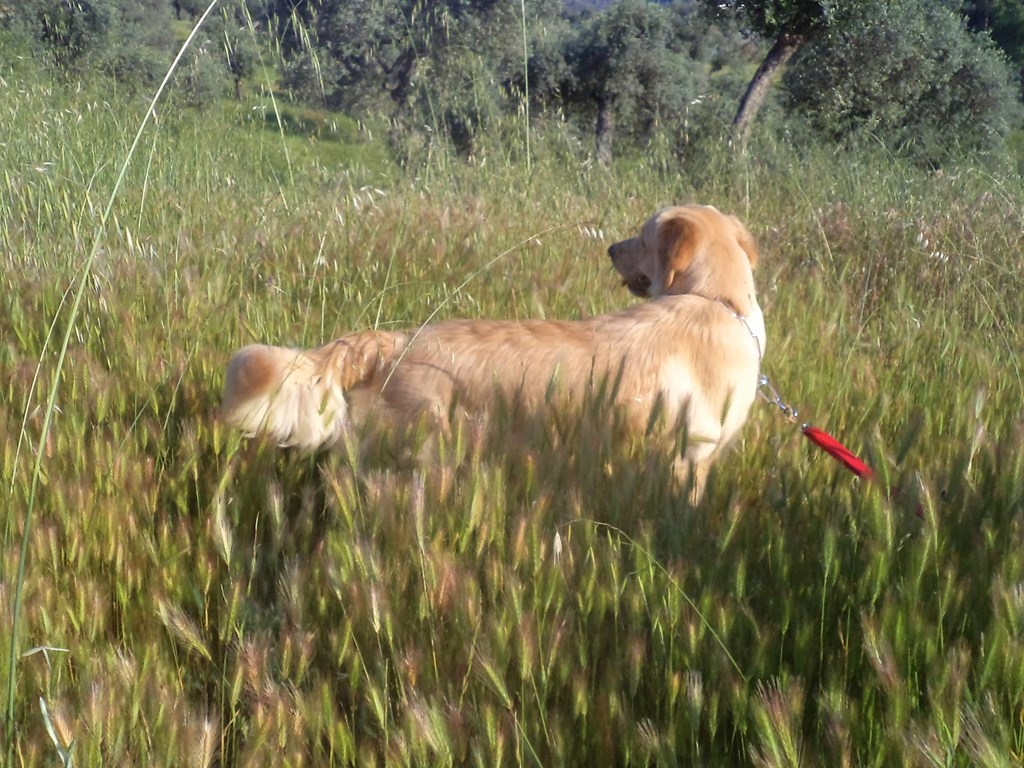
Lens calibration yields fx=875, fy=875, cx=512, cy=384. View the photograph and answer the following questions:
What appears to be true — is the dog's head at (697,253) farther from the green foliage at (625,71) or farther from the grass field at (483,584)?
the green foliage at (625,71)

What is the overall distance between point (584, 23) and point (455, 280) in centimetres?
1856

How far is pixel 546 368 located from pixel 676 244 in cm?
106

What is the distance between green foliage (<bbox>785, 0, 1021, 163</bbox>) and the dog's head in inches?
382

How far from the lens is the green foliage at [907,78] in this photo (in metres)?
14.3

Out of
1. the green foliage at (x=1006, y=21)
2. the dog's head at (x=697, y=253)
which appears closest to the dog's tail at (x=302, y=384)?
the dog's head at (x=697, y=253)

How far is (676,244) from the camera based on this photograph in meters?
3.18

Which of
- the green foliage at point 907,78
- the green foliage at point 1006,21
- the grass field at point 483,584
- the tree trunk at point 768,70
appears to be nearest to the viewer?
the grass field at point 483,584

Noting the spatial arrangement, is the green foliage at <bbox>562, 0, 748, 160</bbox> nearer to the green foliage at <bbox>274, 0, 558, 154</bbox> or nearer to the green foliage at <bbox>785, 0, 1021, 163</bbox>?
the green foliage at <bbox>274, 0, 558, 154</bbox>

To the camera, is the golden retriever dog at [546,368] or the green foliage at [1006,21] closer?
the golden retriever dog at [546,368]

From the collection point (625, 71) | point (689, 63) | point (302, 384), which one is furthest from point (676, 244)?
point (689, 63)

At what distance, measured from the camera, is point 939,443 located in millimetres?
1958

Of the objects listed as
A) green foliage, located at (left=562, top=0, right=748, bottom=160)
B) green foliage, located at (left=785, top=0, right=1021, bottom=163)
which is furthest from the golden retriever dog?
green foliage, located at (left=562, top=0, right=748, bottom=160)

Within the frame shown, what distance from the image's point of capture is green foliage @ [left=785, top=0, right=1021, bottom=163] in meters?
14.3

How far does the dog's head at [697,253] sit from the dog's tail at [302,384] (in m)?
1.21
